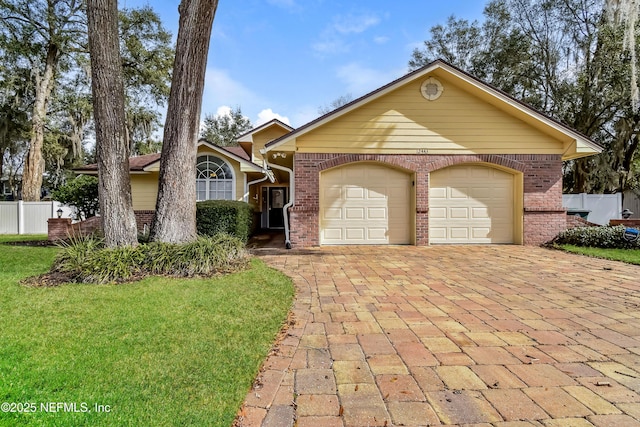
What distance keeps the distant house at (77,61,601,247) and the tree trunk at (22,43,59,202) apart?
13850 mm

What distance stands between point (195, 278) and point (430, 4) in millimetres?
10749

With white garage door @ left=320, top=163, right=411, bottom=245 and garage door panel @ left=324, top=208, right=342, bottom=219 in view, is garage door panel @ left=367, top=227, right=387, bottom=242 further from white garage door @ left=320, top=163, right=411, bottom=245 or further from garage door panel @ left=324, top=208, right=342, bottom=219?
garage door panel @ left=324, top=208, right=342, bottom=219

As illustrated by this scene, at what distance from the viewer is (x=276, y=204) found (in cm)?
1806

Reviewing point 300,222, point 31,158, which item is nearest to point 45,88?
point 31,158

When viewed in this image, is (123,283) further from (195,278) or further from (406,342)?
(406,342)

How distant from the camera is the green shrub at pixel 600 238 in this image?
8477 mm

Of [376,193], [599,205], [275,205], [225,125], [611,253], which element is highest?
[225,125]

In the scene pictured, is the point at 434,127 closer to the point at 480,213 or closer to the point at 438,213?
the point at 438,213

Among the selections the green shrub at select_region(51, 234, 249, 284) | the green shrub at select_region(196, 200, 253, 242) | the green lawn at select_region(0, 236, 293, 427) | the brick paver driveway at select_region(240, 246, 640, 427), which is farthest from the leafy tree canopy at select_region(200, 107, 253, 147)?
the brick paver driveway at select_region(240, 246, 640, 427)

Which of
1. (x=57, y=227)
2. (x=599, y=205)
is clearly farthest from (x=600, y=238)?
(x=57, y=227)

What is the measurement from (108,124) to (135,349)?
14.7ft

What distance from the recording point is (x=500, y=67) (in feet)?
56.8

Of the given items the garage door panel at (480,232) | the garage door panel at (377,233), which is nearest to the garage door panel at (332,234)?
the garage door panel at (377,233)

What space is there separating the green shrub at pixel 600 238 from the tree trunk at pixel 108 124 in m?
10.8
